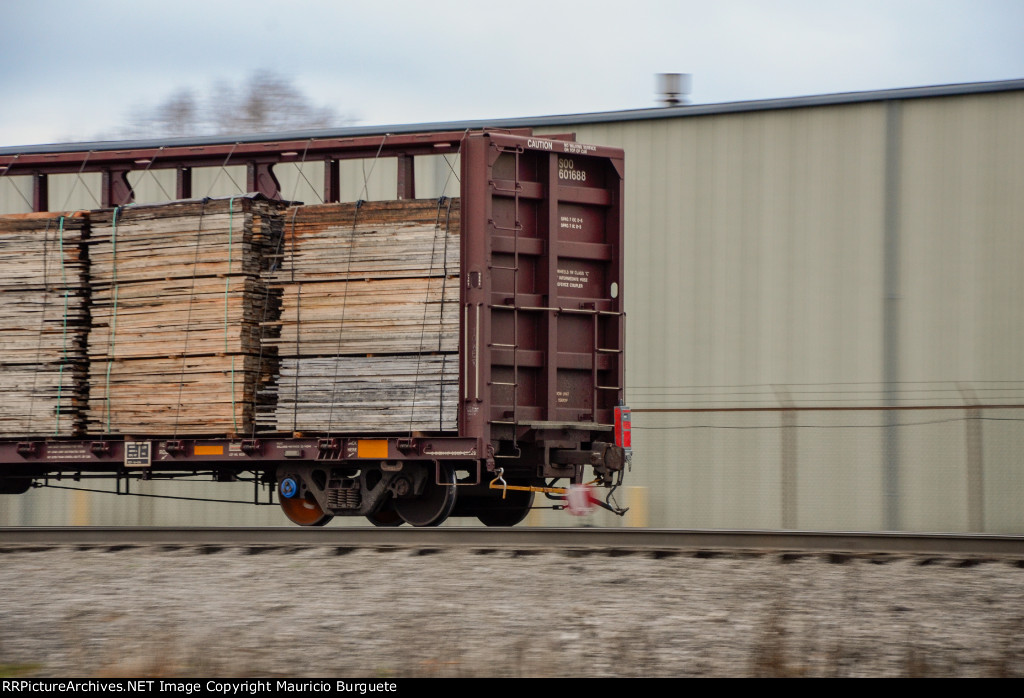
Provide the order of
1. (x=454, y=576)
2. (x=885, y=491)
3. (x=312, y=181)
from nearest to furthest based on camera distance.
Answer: (x=454, y=576) → (x=885, y=491) → (x=312, y=181)

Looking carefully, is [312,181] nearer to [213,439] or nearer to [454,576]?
[213,439]

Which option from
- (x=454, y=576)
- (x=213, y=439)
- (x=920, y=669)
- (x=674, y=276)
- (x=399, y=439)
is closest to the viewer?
(x=920, y=669)

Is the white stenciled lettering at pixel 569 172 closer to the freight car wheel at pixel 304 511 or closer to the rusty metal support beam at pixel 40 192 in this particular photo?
the freight car wheel at pixel 304 511

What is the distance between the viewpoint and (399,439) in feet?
41.9

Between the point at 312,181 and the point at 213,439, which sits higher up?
the point at 312,181

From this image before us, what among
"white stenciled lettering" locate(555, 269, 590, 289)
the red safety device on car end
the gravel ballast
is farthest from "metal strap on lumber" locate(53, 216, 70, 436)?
the red safety device on car end

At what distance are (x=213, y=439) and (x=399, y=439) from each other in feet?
7.26

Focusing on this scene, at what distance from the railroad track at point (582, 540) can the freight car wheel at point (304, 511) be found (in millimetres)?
1302

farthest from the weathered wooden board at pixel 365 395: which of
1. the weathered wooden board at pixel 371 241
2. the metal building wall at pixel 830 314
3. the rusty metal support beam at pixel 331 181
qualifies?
the metal building wall at pixel 830 314

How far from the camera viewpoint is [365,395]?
12953 millimetres

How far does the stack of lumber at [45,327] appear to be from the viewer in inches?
550

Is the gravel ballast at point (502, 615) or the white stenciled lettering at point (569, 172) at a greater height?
the white stenciled lettering at point (569, 172)

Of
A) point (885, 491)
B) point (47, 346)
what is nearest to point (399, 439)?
point (47, 346)

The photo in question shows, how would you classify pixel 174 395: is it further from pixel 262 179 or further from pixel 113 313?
pixel 262 179
